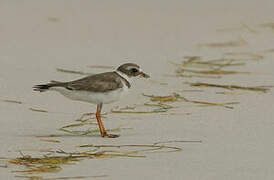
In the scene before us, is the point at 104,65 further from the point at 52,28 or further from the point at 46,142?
the point at 46,142

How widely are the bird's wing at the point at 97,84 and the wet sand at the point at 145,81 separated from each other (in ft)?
1.47

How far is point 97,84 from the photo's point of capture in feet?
24.2

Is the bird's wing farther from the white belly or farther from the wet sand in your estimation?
the wet sand

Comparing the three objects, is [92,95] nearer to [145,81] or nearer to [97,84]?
[97,84]

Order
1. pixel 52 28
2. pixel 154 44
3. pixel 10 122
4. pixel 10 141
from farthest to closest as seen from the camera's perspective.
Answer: pixel 52 28 < pixel 154 44 < pixel 10 122 < pixel 10 141

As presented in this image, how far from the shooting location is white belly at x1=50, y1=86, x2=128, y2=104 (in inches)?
288

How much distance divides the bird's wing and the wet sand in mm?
447

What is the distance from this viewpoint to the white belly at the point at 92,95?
24.0ft

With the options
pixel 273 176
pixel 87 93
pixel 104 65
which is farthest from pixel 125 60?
pixel 273 176

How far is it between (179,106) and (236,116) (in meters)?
0.77

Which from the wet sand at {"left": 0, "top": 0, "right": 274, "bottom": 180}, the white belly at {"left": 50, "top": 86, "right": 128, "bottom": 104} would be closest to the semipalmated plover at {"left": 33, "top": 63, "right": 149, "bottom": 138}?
the white belly at {"left": 50, "top": 86, "right": 128, "bottom": 104}

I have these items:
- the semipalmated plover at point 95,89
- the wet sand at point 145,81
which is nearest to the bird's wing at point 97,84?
the semipalmated plover at point 95,89

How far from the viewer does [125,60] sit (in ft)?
39.3

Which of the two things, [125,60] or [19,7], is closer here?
[125,60]
